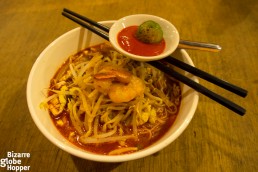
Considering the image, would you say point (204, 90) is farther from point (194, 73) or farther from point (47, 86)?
point (47, 86)

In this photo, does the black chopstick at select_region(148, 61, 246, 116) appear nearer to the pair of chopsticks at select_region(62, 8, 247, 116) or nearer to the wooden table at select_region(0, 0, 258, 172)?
the pair of chopsticks at select_region(62, 8, 247, 116)

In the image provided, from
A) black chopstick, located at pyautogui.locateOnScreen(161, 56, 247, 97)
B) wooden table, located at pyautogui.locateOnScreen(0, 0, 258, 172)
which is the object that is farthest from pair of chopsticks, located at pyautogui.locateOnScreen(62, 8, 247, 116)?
wooden table, located at pyautogui.locateOnScreen(0, 0, 258, 172)

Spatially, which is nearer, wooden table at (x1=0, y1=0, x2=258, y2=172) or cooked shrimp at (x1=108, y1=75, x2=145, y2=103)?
cooked shrimp at (x1=108, y1=75, x2=145, y2=103)

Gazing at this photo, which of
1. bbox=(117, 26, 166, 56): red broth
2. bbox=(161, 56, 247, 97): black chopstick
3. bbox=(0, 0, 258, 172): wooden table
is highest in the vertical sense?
bbox=(117, 26, 166, 56): red broth

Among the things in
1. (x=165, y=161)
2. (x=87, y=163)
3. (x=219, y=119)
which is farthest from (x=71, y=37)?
(x=219, y=119)

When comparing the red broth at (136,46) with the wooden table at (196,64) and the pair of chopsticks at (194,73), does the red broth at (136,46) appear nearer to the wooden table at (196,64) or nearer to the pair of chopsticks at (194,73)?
the pair of chopsticks at (194,73)

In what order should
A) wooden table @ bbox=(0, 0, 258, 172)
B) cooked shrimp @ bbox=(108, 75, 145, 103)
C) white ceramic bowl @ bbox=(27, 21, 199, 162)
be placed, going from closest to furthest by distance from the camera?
1. white ceramic bowl @ bbox=(27, 21, 199, 162)
2. cooked shrimp @ bbox=(108, 75, 145, 103)
3. wooden table @ bbox=(0, 0, 258, 172)

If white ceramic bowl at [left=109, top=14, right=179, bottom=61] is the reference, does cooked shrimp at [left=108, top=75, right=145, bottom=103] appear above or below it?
below

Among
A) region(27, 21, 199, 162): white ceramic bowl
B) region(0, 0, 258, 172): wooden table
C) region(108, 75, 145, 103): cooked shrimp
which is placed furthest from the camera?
Result: region(0, 0, 258, 172): wooden table
